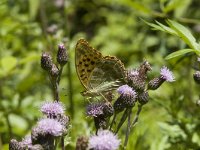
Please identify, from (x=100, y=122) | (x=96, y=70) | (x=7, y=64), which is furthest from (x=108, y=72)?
(x=7, y=64)

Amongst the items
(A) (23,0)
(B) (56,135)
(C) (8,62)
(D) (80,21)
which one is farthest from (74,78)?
(D) (80,21)

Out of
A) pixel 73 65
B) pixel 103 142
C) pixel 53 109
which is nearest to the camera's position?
pixel 103 142

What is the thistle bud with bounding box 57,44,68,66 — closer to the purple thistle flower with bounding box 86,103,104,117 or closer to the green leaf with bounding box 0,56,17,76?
the purple thistle flower with bounding box 86,103,104,117

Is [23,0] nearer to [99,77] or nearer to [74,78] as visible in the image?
[74,78]

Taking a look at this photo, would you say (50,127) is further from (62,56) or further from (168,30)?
(168,30)

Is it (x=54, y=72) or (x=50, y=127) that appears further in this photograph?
(x=54, y=72)

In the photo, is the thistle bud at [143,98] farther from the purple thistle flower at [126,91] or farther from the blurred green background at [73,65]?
the blurred green background at [73,65]

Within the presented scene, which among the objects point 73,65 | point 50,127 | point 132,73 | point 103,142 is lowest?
point 103,142

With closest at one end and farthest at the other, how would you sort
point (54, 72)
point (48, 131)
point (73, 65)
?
1. point (48, 131)
2. point (54, 72)
3. point (73, 65)
